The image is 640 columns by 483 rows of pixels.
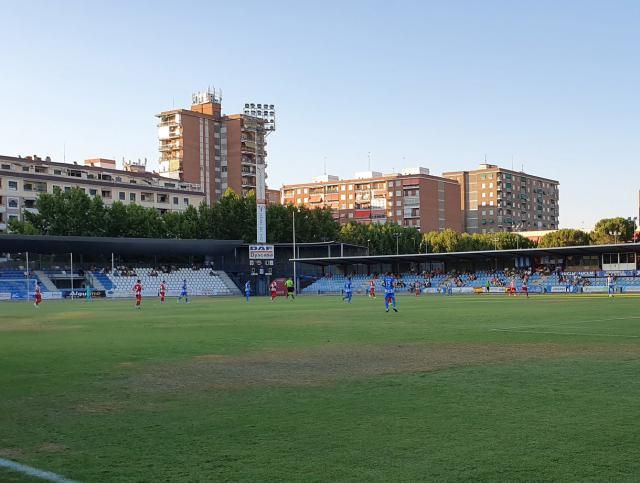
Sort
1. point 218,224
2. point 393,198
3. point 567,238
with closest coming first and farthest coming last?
point 218,224, point 567,238, point 393,198

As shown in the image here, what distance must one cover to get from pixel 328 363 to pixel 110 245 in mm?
76087

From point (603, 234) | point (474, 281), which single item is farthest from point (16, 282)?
point (603, 234)

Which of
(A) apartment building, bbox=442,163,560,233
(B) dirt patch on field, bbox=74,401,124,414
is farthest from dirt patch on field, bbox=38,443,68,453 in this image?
(A) apartment building, bbox=442,163,560,233

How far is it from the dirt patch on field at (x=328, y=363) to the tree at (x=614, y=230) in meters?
128

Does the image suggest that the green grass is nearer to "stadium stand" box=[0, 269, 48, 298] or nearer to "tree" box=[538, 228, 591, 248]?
"stadium stand" box=[0, 269, 48, 298]

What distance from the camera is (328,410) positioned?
9.81 metres

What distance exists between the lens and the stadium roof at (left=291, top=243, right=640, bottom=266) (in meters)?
73.8

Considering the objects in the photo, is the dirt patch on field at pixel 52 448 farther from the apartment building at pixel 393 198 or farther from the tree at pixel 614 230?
the apartment building at pixel 393 198

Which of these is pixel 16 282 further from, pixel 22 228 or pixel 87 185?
pixel 87 185

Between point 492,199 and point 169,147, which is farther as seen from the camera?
point 492,199

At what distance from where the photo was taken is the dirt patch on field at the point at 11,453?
7.47 meters

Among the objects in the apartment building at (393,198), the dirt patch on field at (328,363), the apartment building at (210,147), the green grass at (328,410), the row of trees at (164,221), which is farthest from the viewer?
the apartment building at (393,198)

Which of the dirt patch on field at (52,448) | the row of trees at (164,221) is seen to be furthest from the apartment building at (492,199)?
the dirt patch on field at (52,448)

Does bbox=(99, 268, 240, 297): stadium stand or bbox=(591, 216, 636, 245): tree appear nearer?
bbox=(99, 268, 240, 297): stadium stand
